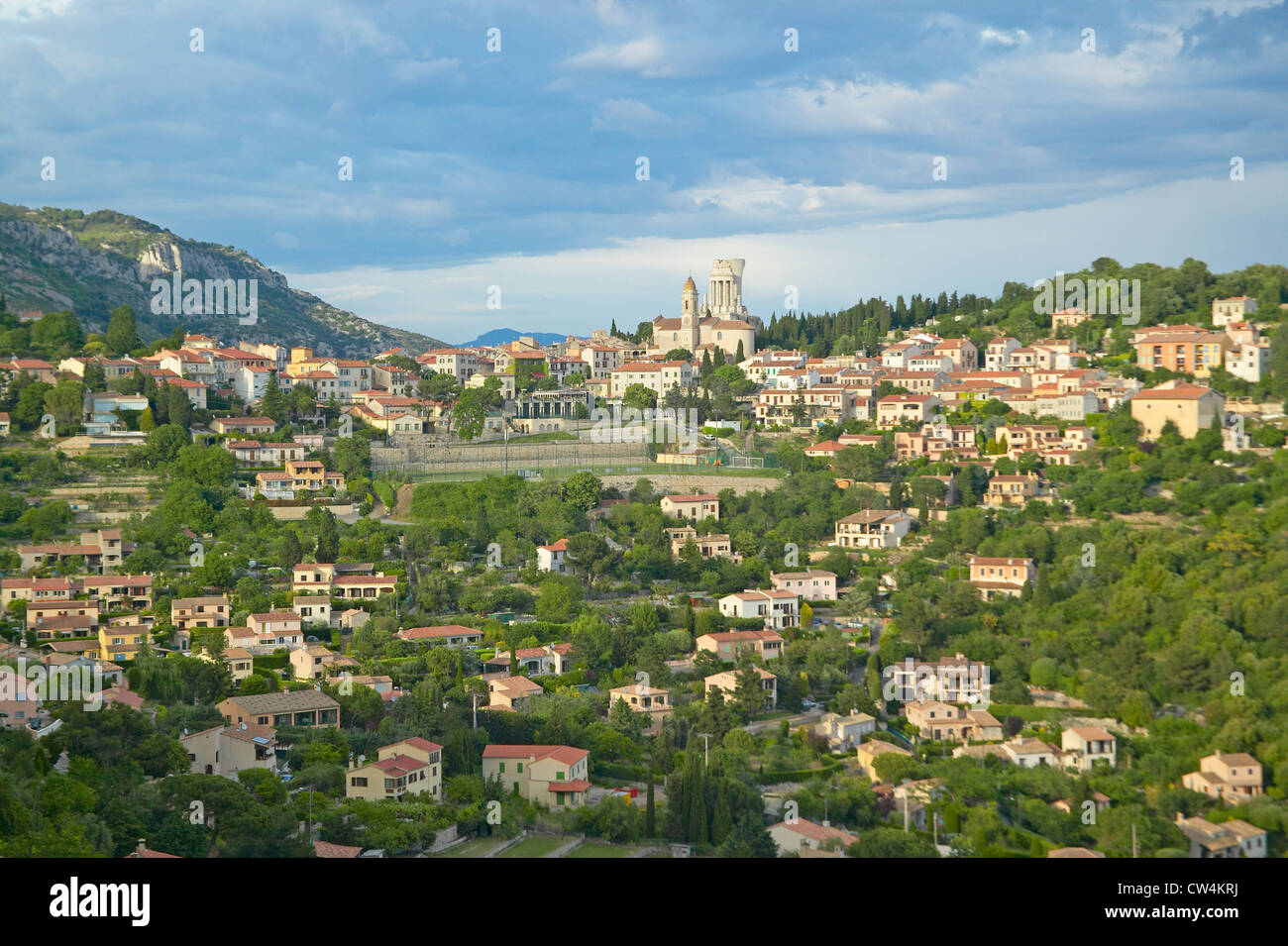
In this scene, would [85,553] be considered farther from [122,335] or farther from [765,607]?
[122,335]

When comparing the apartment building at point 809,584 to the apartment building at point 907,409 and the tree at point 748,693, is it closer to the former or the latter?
the tree at point 748,693

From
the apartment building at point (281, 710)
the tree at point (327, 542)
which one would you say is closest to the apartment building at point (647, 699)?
the apartment building at point (281, 710)

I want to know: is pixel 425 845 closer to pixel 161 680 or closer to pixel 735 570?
pixel 161 680

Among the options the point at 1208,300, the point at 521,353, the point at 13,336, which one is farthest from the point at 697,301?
the point at 13,336

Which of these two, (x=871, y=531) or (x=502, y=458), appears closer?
(x=871, y=531)

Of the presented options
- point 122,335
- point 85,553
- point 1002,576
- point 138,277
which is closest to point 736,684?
point 1002,576

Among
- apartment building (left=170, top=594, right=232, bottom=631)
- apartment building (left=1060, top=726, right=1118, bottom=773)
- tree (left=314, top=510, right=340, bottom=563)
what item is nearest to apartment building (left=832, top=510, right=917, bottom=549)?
apartment building (left=1060, top=726, right=1118, bottom=773)

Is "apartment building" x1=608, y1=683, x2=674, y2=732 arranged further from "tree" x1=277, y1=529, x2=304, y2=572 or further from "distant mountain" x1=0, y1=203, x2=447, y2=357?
"distant mountain" x1=0, y1=203, x2=447, y2=357
